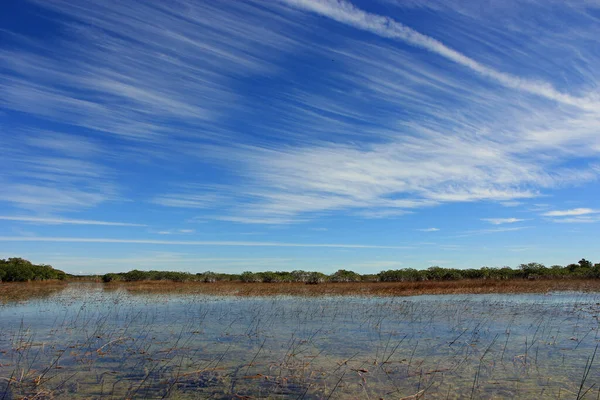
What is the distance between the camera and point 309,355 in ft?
41.2

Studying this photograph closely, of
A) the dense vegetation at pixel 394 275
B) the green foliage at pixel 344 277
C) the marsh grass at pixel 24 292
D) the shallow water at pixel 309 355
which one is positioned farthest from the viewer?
the green foliage at pixel 344 277

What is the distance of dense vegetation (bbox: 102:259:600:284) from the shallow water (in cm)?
3584

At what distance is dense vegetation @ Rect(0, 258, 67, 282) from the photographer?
54469mm

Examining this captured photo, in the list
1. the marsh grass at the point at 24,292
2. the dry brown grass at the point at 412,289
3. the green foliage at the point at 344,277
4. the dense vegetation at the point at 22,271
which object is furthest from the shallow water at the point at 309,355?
the dense vegetation at the point at 22,271

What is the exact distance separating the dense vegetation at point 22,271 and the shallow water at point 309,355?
40.1 metres

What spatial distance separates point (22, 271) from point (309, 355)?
2315 inches

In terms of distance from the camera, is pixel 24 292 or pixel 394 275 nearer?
pixel 24 292

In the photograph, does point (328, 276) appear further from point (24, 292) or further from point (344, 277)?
point (24, 292)

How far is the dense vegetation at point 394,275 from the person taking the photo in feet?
176

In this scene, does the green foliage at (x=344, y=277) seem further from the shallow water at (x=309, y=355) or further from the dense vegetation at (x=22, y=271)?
the dense vegetation at (x=22, y=271)

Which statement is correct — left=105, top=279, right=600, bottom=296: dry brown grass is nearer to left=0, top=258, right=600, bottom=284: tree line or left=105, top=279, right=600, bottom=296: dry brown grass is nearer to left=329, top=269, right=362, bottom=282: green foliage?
left=0, top=258, right=600, bottom=284: tree line

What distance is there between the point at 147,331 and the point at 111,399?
9296mm

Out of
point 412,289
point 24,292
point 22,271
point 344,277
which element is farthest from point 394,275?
point 22,271

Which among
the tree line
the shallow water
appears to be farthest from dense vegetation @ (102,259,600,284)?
the shallow water
